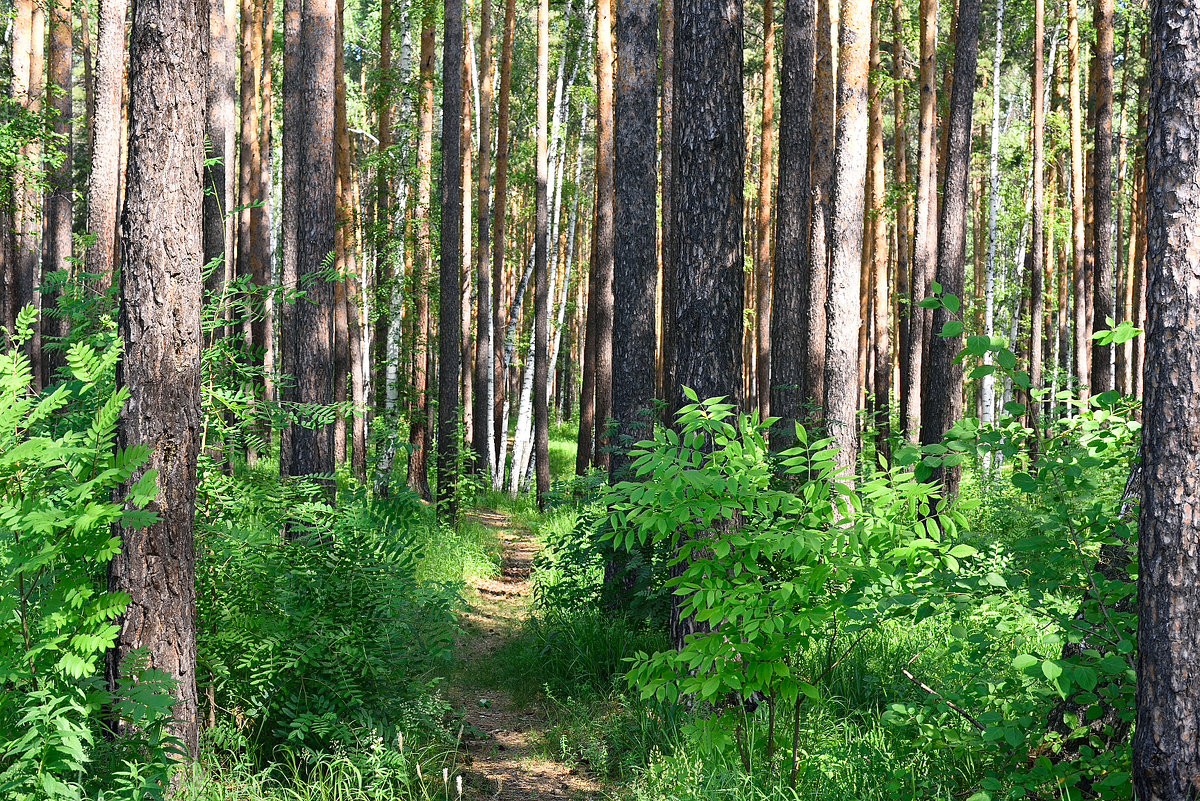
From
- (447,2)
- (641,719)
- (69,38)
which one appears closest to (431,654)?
(641,719)

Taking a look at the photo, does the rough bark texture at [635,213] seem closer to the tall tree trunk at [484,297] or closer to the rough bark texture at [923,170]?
the rough bark texture at [923,170]

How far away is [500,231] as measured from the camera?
15898 millimetres

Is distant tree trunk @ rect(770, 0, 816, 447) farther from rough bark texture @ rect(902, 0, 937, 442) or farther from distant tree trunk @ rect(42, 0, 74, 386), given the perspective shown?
distant tree trunk @ rect(42, 0, 74, 386)

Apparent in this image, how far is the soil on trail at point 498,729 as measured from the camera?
4.34 m

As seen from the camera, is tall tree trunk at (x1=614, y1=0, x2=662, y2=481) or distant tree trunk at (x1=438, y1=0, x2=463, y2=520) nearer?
tall tree trunk at (x1=614, y1=0, x2=662, y2=481)

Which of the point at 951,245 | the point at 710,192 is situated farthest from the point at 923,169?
the point at 710,192

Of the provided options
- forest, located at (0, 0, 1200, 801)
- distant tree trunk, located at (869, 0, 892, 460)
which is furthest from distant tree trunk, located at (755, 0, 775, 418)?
forest, located at (0, 0, 1200, 801)

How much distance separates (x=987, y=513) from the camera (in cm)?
1017

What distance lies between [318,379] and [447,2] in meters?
6.90

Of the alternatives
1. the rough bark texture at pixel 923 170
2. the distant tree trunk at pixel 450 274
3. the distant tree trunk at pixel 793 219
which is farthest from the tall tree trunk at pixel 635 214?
the rough bark texture at pixel 923 170

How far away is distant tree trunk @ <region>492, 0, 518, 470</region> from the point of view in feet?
49.2

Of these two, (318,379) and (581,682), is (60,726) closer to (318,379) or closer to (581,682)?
(581,682)

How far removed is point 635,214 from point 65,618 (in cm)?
609

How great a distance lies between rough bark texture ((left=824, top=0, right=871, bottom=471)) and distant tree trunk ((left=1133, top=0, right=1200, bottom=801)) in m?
4.54
